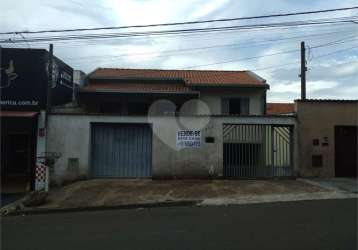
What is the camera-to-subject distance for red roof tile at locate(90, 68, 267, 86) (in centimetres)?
2688

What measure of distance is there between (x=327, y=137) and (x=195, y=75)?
33.4 feet

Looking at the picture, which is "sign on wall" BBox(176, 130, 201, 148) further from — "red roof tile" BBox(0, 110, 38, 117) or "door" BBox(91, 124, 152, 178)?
"red roof tile" BBox(0, 110, 38, 117)

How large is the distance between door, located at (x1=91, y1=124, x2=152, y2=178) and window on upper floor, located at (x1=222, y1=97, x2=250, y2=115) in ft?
23.4

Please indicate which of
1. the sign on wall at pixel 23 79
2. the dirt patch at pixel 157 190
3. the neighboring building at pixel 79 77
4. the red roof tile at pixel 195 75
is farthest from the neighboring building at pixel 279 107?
the sign on wall at pixel 23 79

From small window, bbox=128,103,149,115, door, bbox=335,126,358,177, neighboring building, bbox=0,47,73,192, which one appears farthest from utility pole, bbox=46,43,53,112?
door, bbox=335,126,358,177

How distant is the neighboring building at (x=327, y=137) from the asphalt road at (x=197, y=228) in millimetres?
6024

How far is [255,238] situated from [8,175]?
1320 centimetres

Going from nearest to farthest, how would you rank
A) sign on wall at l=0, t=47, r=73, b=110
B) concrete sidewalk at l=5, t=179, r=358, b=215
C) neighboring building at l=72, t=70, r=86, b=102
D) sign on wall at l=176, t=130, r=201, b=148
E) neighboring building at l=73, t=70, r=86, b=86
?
concrete sidewalk at l=5, t=179, r=358, b=215
sign on wall at l=0, t=47, r=73, b=110
sign on wall at l=176, t=130, r=201, b=148
neighboring building at l=72, t=70, r=86, b=102
neighboring building at l=73, t=70, r=86, b=86

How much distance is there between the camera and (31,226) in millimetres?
12133

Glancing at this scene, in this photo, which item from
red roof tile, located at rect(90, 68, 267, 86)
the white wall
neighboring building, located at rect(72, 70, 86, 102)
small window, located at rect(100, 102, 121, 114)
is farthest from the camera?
red roof tile, located at rect(90, 68, 267, 86)

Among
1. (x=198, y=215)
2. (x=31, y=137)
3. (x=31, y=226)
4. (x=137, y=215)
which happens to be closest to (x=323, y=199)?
(x=198, y=215)

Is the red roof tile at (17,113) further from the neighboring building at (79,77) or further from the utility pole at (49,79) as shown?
the neighboring building at (79,77)

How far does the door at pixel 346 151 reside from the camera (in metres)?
21.2

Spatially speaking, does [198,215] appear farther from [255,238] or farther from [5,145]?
[5,145]
